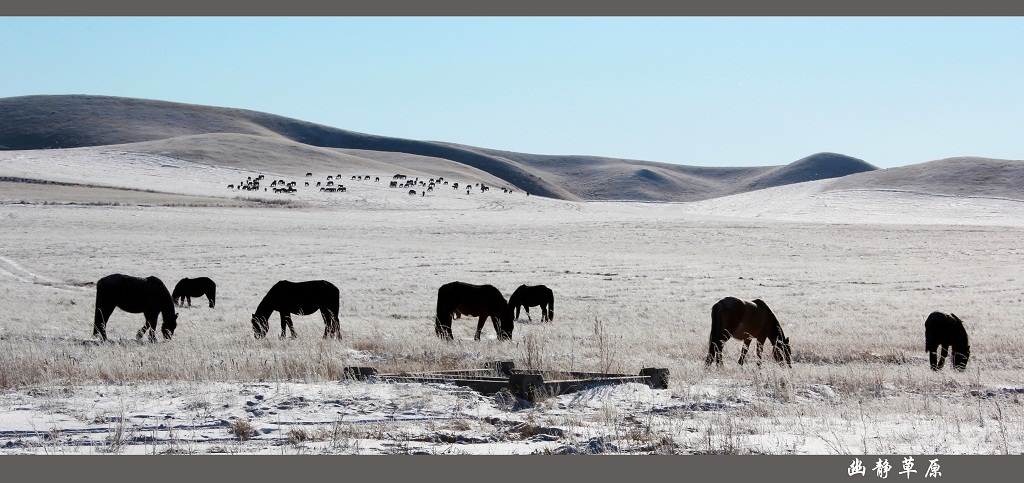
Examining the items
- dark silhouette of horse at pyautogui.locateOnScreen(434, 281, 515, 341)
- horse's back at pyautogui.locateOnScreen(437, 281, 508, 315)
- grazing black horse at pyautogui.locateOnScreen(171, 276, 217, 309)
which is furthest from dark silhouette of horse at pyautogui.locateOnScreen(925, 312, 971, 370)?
grazing black horse at pyautogui.locateOnScreen(171, 276, 217, 309)

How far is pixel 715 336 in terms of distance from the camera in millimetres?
13008

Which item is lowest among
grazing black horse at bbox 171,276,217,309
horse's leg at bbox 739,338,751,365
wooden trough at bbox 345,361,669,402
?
grazing black horse at bbox 171,276,217,309

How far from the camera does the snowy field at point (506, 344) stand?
732 cm

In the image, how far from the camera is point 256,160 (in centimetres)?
11600

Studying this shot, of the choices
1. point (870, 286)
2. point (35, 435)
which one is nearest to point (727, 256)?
point (870, 286)

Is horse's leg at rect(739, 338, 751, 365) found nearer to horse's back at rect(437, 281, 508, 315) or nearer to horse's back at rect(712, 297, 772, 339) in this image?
horse's back at rect(712, 297, 772, 339)

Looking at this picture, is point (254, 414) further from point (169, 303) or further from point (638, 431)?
point (169, 303)

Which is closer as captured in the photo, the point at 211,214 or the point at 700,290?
the point at 700,290

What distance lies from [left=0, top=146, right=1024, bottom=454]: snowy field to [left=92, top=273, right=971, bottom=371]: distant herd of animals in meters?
0.46

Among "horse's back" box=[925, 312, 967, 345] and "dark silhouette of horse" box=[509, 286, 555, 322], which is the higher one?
"horse's back" box=[925, 312, 967, 345]

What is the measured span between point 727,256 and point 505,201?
42.8 meters

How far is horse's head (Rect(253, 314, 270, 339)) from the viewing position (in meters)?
14.9

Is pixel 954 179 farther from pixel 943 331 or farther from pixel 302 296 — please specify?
pixel 302 296

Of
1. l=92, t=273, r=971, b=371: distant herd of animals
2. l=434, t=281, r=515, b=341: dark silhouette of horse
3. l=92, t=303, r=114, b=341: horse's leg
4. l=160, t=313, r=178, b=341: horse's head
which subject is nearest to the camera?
l=92, t=273, r=971, b=371: distant herd of animals
